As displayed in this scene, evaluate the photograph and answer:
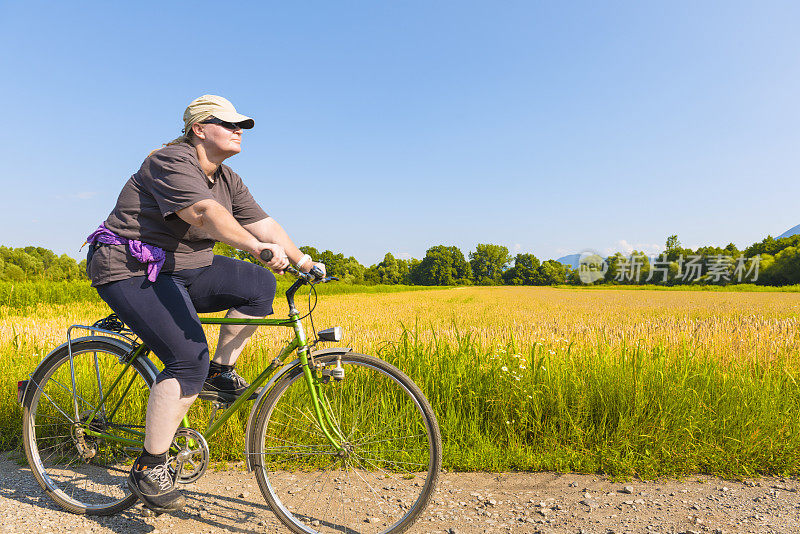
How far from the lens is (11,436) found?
4023mm

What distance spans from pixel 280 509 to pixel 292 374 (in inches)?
30.3

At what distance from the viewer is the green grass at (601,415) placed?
3434mm

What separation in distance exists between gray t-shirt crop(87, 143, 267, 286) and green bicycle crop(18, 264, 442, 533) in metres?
0.48

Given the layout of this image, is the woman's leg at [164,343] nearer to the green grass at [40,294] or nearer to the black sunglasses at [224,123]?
the black sunglasses at [224,123]

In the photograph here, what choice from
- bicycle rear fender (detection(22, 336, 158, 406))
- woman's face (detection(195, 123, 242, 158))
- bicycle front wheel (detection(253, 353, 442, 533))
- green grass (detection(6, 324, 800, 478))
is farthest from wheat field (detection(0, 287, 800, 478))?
woman's face (detection(195, 123, 242, 158))

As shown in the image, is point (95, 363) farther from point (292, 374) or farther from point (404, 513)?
point (404, 513)

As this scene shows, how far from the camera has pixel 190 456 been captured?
9.13 ft

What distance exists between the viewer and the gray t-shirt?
96.7 inches

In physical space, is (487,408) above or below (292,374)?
below

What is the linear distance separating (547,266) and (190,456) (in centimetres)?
11781

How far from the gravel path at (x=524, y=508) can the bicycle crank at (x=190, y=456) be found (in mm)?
253

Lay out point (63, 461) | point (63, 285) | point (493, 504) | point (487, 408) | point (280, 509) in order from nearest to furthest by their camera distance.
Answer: point (280, 509) < point (493, 504) < point (63, 461) < point (487, 408) < point (63, 285)

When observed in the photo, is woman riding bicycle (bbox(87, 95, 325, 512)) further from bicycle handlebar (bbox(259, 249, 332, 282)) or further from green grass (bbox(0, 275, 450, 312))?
green grass (bbox(0, 275, 450, 312))

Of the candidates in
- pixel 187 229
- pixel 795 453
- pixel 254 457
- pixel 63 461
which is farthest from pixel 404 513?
pixel 795 453
